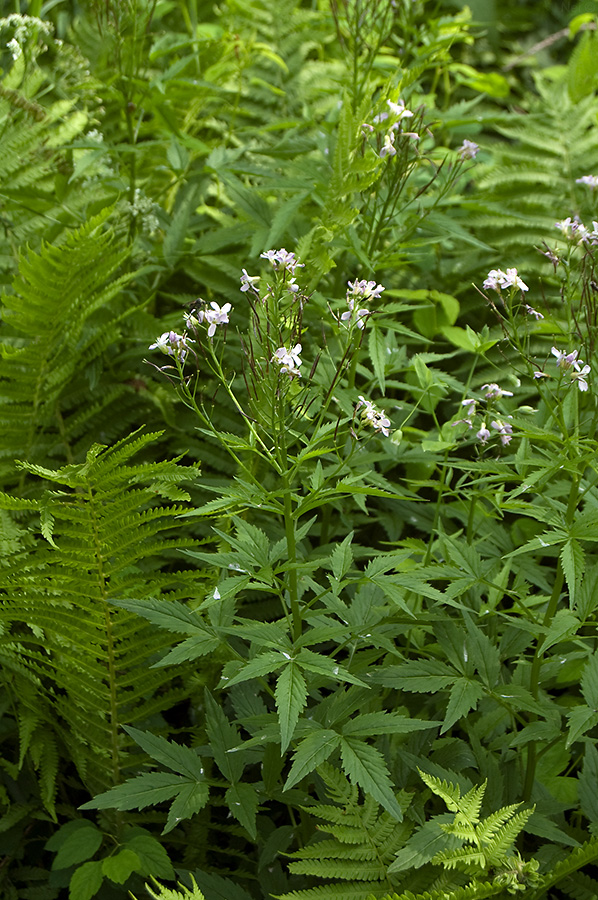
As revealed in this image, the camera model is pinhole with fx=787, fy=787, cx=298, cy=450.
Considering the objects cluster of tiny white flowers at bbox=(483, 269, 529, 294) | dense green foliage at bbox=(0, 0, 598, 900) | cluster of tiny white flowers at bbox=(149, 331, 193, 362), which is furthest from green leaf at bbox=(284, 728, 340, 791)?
cluster of tiny white flowers at bbox=(483, 269, 529, 294)

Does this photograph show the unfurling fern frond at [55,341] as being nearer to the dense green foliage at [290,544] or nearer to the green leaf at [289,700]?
the dense green foliage at [290,544]

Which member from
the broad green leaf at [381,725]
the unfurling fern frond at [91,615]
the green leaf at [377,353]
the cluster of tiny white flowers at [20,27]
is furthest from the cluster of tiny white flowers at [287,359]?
the cluster of tiny white flowers at [20,27]

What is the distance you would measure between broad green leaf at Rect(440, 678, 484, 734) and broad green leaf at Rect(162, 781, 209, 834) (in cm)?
42

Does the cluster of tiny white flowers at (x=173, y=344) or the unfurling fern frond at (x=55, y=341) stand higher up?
the unfurling fern frond at (x=55, y=341)

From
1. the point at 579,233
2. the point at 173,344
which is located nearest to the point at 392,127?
the point at 579,233

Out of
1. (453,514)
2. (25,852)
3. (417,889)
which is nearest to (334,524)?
(453,514)

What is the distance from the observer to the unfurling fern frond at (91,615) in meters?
1.41

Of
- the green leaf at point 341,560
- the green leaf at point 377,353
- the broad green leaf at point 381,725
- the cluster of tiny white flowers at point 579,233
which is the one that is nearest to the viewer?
the broad green leaf at point 381,725

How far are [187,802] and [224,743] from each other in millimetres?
127

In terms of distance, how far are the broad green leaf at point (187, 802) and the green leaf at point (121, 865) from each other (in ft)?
0.47

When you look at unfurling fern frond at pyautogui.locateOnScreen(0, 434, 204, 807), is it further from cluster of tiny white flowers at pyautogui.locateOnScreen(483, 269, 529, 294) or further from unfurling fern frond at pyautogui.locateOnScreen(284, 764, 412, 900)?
cluster of tiny white flowers at pyautogui.locateOnScreen(483, 269, 529, 294)

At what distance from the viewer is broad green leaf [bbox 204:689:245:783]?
1.38 m

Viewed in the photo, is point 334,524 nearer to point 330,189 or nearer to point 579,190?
point 330,189

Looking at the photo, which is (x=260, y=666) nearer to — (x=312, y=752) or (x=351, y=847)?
(x=312, y=752)
